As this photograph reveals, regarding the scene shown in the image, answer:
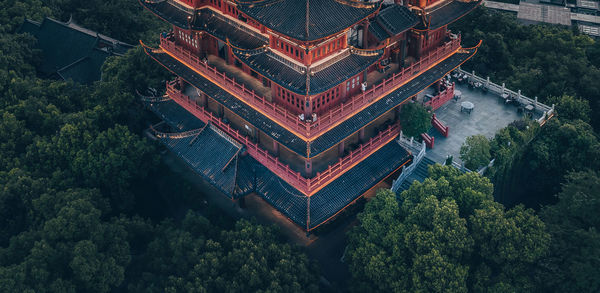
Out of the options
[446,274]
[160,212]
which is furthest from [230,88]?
[446,274]

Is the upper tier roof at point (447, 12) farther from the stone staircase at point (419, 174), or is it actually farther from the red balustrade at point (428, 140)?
the stone staircase at point (419, 174)

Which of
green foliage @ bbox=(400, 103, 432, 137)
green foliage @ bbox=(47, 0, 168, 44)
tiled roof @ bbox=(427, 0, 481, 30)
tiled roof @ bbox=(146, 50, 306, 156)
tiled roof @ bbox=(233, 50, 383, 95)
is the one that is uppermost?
tiled roof @ bbox=(427, 0, 481, 30)

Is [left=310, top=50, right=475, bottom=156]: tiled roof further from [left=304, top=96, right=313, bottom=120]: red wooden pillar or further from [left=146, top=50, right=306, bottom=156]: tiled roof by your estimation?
[left=304, top=96, right=313, bottom=120]: red wooden pillar

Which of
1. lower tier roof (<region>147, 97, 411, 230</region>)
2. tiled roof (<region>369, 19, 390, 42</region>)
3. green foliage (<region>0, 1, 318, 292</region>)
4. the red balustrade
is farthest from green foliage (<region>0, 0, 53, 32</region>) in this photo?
Result: the red balustrade

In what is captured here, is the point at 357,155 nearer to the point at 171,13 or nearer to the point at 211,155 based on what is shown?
the point at 211,155

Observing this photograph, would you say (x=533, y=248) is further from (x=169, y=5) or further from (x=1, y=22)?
(x=1, y=22)
